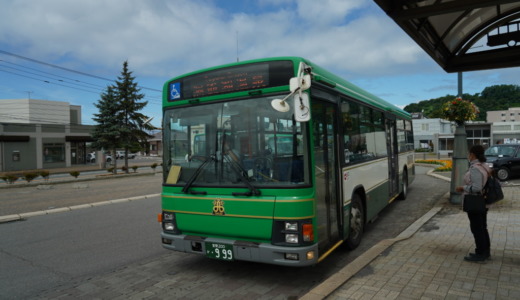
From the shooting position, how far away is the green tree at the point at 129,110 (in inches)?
1342

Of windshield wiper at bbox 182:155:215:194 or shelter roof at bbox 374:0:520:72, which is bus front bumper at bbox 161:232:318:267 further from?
shelter roof at bbox 374:0:520:72

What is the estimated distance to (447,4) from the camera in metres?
3.89

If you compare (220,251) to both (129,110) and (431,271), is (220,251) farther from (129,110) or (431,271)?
(129,110)

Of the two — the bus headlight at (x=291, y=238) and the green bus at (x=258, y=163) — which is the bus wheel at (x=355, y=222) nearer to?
the green bus at (x=258, y=163)

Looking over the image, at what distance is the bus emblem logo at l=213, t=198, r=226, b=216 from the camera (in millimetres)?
4676

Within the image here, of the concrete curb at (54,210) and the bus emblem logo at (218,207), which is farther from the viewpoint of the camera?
the concrete curb at (54,210)

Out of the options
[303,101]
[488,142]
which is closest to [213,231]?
[303,101]

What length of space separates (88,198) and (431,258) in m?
13.5

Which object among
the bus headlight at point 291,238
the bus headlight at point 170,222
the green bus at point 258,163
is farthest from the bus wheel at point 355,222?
the bus headlight at point 170,222

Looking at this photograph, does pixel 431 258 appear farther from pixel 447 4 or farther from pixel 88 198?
pixel 88 198

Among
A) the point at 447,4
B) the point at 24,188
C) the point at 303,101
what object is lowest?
the point at 24,188

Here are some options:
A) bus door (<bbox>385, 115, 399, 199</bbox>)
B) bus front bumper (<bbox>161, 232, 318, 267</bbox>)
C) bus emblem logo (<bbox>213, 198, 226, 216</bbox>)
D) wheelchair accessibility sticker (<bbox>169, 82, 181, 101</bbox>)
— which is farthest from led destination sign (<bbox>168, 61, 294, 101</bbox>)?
bus door (<bbox>385, 115, 399, 199</bbox>)

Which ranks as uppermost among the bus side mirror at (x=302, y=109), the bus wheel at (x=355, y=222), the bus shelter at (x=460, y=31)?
the bus shelter at (x=460, y=31)

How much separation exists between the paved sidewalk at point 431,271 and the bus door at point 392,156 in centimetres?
240
